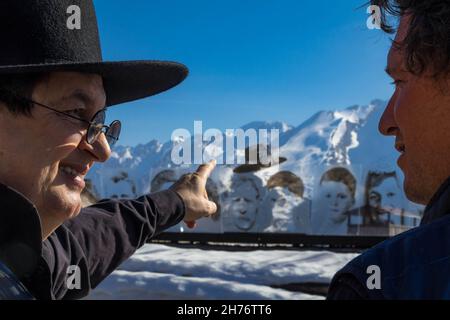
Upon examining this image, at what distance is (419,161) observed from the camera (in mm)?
1220

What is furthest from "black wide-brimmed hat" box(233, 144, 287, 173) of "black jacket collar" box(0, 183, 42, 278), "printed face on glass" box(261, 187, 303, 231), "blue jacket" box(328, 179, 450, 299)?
"blue jacket" box(328, 179, 450, 299)

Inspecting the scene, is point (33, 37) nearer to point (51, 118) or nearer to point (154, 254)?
point (51, 118)

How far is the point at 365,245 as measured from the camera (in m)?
11.2

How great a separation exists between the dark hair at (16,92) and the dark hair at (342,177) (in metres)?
20.4

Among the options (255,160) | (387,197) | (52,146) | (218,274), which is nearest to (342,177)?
(387,197)

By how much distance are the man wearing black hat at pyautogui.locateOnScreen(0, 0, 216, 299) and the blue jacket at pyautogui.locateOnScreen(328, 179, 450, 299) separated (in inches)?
32.9

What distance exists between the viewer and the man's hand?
231 cm

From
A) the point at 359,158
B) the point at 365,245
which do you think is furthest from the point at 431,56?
the point at 359,158

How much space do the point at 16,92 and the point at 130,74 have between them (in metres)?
0.46

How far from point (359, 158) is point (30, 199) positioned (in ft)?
138

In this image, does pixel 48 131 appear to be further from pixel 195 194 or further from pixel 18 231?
pixel 195 194

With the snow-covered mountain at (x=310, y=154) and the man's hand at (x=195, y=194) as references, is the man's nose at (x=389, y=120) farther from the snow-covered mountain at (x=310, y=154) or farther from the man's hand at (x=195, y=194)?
the snow-covered mountain at (x=310, y=154)

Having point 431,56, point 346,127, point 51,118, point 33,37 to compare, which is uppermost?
point 346,127
